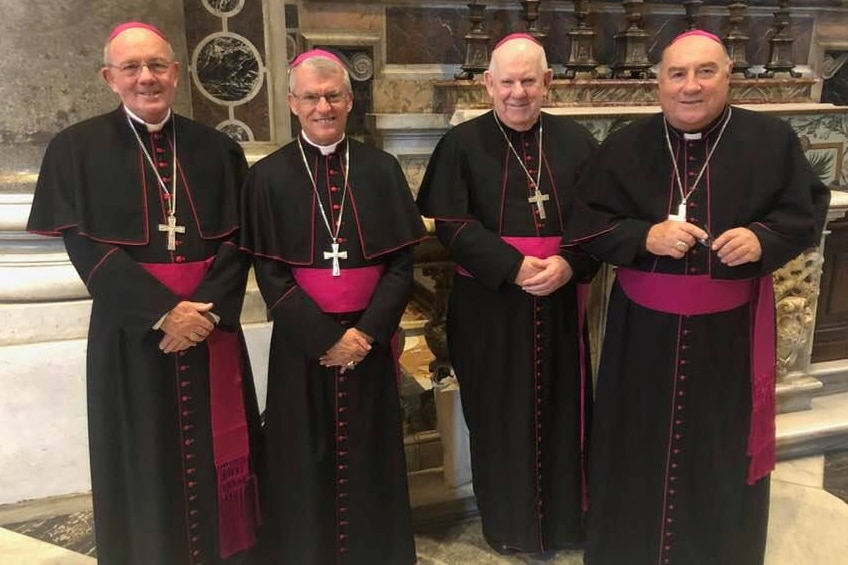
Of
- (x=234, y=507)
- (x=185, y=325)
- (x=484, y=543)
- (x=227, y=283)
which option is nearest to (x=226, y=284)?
(x=227, y=283)

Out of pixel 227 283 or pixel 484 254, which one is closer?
pixel 227 283

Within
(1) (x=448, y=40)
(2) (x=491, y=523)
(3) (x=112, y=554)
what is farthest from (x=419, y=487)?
(1) (x=448, y=40)

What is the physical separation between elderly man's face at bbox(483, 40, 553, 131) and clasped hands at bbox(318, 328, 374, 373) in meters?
0.90

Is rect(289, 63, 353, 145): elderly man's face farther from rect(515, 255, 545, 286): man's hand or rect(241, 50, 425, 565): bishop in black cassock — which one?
rect(515, 255, 545, 286): man's hand

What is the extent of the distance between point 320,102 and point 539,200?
0.81 meters

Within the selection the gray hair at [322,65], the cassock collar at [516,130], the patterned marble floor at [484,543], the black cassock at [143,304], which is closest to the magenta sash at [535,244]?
the cassock collar at [516,130]

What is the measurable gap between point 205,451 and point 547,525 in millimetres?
1253

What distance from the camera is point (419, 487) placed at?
3.13m

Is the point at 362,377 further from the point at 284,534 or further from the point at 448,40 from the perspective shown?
the point at 448,40

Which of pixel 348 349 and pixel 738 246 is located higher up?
pixel 738 246

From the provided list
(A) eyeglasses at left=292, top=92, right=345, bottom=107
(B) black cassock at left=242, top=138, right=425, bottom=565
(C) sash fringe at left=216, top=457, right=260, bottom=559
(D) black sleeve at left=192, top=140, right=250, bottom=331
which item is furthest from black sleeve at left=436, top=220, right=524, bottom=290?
(C) sash fringe at left=216, top=457, right=260, bottom=559

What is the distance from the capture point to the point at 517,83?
246cm

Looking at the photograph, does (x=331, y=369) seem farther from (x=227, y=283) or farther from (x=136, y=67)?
(x=136, y=67)

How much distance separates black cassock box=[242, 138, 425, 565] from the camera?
7.86 ft
